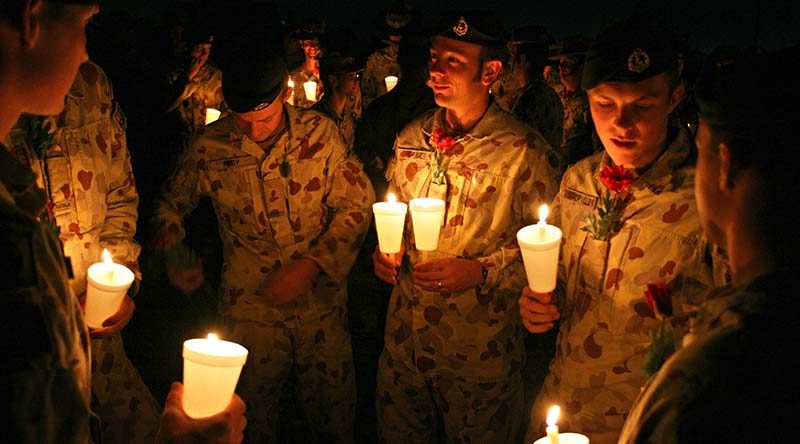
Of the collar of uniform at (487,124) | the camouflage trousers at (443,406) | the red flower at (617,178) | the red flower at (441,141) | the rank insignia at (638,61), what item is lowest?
the camouflage trousers at (443,406)

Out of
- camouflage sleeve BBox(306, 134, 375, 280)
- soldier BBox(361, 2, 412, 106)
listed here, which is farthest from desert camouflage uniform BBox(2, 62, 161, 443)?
soldier BBox(361, 2, 412, 106)

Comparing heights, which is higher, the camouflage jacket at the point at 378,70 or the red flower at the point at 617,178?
the camouflage jacket at the point at 378,70

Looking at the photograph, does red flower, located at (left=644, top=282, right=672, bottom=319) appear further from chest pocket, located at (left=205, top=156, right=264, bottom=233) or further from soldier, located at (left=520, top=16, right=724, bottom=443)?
chest pocket, located at (left=205, top=156, right=264, bottom=233)

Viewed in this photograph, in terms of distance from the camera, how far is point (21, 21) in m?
1.41

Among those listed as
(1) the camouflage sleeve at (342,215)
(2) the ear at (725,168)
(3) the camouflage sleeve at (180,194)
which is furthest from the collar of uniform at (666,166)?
(3) the camouflage sleeve at (180,194)

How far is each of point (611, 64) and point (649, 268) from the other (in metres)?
0.94

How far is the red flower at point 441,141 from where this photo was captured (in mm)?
3738

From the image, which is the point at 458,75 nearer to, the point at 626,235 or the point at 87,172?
the point at 626,235

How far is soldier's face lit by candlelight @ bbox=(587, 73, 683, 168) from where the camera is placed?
2855 mm

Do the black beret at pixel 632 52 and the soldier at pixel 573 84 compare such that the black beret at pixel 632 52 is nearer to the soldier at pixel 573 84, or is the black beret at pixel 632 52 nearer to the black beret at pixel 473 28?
the black beret at pixel 473 28

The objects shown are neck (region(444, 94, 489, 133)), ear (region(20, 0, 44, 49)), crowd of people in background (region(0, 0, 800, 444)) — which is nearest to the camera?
crowd of people in background (region(0, 0, 800, 444))

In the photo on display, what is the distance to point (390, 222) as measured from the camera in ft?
10.5

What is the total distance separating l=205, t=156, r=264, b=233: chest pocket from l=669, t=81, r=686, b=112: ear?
2.35 m

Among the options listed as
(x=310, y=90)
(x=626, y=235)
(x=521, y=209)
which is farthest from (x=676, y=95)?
(x=310, y=90)
